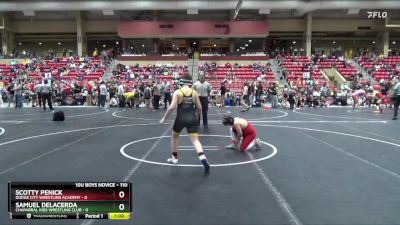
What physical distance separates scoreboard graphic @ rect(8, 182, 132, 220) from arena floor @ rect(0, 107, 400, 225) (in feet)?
3.19

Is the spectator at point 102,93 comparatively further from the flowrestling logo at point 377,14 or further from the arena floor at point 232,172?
the flowrestling logo at point 377,14

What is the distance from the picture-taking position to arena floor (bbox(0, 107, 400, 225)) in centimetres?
454

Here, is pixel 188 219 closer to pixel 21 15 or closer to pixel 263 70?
pixel 263 70

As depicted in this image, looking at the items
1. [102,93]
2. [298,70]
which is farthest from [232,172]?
[298,70]

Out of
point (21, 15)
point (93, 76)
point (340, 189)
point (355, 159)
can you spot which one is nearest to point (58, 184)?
point (340, 189)

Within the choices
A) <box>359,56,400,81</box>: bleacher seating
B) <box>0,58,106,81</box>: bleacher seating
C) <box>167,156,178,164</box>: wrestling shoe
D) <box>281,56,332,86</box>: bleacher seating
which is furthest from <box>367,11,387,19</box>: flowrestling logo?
<box>167,156,178,164</box>: wrestling shoe

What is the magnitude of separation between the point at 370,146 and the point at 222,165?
13.5 feet

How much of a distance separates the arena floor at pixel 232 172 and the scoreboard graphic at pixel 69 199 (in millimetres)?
972

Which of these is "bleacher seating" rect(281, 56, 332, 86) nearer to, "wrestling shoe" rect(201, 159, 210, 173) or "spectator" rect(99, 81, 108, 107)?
"spectator" rect(99, 81, 108, 107)

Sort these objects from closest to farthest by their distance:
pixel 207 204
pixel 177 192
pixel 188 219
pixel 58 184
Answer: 1. pixel 58 184
2. pixel 188 219
3. pixel 207 204
4. pixel 177 192

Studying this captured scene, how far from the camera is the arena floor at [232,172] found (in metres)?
4.54

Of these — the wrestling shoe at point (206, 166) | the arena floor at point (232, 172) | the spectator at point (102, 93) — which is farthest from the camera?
the spectator at point (102, 93)

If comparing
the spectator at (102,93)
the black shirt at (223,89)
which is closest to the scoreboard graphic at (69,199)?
the spectator at (102,93)

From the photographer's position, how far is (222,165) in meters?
7.03
